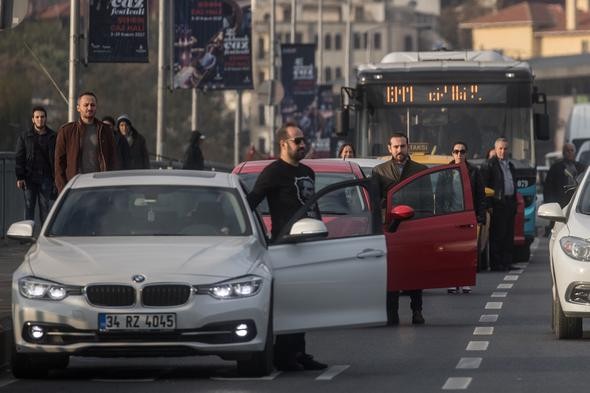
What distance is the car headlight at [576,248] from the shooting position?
16.5 metres

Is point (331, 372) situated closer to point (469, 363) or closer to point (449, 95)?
point (469, 363)

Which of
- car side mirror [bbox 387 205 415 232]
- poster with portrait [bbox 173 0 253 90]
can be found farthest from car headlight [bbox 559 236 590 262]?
poster with portrait [bbox 173 0 253 90]

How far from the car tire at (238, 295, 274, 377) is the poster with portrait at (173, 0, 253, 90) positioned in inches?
1100

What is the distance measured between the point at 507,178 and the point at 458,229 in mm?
9720

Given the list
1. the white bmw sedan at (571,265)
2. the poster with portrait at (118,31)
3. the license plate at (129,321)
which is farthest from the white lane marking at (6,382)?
the poster with portrait at (118,31)

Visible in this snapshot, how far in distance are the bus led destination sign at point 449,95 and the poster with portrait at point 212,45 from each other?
11.0m

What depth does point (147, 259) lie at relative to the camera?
13.3 meters

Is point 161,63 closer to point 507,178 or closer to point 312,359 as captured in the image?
point 507,178

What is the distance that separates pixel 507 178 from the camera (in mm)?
28516

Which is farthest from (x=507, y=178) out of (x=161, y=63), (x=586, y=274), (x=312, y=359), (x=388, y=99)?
(x=161, y=63)

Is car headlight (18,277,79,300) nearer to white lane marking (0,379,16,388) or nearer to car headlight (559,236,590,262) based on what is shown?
white lane marking (0,379,16,388)

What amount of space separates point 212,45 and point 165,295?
2999 centimetres

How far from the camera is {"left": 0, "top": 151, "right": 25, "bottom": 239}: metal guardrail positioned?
31.0 meters

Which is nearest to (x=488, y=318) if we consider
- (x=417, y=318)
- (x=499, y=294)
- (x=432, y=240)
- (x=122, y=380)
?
(x=417, y=318)
